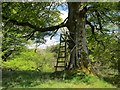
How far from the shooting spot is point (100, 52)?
47.3 ft

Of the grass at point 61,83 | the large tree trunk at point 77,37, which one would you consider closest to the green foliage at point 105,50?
the large tree trunk at point 77,37

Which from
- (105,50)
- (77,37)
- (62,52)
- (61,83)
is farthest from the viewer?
(105,50)

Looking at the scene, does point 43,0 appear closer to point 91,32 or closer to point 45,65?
point 91,32

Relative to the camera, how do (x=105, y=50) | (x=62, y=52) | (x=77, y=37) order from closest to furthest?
1. (x=77, y=37)
2. (x=62, y=52)
3. (x=105, y=50)

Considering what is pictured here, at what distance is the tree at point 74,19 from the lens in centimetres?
1007

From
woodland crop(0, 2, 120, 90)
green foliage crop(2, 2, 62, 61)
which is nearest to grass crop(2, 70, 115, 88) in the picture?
woodland crop(0, 2, 120, 90)

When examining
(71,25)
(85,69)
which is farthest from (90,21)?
(85,69)

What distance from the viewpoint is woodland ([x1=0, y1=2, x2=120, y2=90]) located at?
8.82 m

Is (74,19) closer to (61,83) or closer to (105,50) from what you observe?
(61,83)

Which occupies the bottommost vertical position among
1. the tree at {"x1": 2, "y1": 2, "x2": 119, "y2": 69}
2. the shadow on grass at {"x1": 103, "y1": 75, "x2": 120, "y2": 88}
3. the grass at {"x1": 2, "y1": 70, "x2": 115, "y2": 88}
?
the shadow on grass at {"x1": 103, "y1": 75, "x2": 120, "y2": 88}

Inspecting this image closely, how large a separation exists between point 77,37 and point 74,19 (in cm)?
78

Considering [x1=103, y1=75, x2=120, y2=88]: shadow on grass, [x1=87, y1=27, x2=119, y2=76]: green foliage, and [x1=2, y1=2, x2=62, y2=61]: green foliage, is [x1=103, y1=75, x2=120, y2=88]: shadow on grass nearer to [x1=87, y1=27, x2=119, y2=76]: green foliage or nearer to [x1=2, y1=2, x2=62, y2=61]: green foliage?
[x1=87, y1=27, x2=119, y2=76]: green foliage

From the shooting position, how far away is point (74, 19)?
10422 mm

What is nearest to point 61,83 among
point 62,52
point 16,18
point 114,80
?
point 62,52
